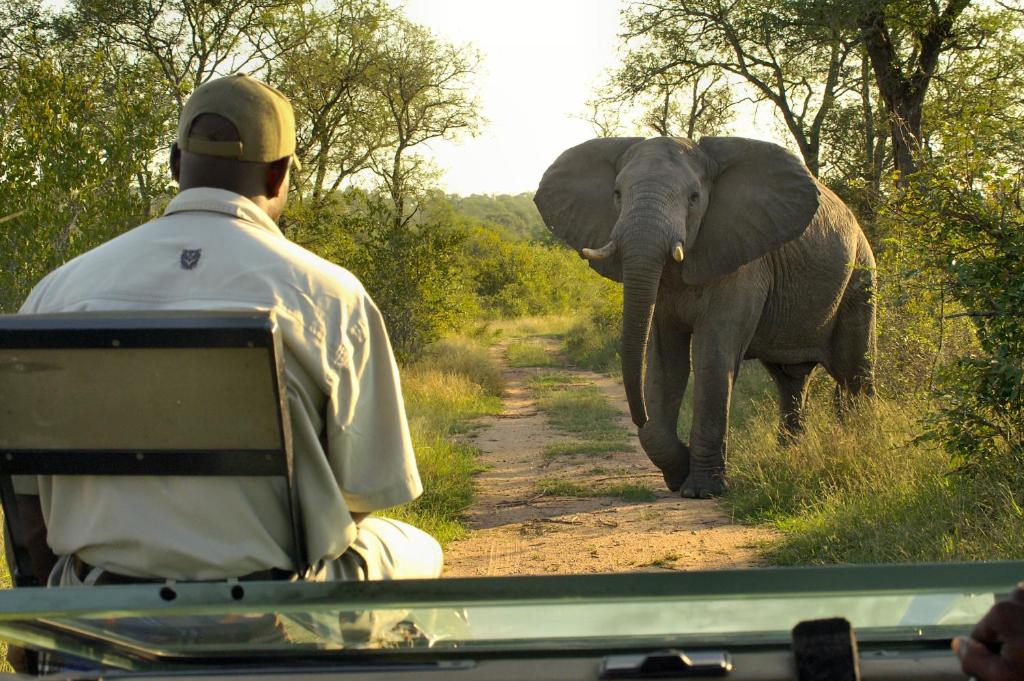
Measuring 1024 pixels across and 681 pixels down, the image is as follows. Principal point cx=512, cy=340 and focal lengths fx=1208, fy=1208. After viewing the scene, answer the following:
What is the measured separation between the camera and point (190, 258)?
7.47 ft

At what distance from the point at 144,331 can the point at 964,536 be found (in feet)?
15.1

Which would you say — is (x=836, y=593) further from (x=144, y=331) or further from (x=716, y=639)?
(x=144, y=331)

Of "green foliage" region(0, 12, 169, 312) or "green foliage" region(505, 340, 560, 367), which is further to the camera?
"green foliage" region(505, 340, 560, 367)

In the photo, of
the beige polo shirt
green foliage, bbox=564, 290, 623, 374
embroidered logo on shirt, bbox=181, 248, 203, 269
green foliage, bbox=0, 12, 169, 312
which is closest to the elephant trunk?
green foliage, bbox=0, 12, 169, 312

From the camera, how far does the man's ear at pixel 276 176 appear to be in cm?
253

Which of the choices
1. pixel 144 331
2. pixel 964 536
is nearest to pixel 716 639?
pixel 144 331

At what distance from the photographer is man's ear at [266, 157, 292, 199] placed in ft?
8.29

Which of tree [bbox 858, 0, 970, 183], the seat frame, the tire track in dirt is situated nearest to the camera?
the seat frame

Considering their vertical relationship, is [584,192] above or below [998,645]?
above

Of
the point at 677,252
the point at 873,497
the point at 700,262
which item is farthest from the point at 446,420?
the point at 873,497

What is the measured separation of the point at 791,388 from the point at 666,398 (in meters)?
2.28

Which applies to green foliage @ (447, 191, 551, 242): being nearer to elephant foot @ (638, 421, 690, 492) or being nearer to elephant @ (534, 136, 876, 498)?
elephant @ (534, 136, 876, 498)

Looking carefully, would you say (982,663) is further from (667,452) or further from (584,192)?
(584,192)

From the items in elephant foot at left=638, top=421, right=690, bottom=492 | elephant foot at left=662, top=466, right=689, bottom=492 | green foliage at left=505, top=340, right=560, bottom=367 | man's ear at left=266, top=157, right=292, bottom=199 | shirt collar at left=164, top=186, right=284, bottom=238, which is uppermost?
man's ear at left=266, top=157, right=292, bottom=199
